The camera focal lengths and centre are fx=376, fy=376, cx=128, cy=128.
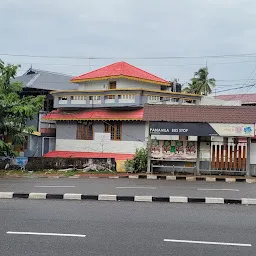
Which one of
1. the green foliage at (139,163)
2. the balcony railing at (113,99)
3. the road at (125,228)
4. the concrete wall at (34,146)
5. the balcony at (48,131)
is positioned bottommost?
the road at (125,228)

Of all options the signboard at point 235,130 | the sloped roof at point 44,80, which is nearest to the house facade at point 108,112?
the sloped roof at point 44,80

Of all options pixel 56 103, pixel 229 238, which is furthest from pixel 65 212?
pixel 56 103

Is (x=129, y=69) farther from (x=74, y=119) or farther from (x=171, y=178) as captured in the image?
(x=171, y=178)

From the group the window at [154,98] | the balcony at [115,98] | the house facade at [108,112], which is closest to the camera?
the house facade at [108,112]

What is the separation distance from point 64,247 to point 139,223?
7.21 feet

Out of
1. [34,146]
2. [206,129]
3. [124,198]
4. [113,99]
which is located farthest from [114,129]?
[124,198]

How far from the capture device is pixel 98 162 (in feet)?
70.4

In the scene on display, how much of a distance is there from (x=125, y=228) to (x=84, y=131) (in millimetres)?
23039

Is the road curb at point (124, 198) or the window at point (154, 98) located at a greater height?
the window at point (154, 98)

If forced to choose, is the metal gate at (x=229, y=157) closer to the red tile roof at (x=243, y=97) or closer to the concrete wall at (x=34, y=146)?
the concrete wall at (x=34, y=146)

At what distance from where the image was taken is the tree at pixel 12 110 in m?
20.6

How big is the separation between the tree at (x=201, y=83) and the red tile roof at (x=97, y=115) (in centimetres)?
2785

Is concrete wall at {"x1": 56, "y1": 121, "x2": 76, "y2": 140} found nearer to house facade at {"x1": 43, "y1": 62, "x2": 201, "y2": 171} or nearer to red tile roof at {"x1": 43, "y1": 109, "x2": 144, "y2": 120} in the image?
house facade at {"x1": 43, "y1": 62, "x2": 201, "y2": 171}

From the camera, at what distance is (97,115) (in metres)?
28.8
